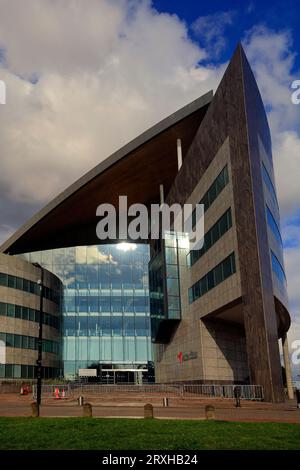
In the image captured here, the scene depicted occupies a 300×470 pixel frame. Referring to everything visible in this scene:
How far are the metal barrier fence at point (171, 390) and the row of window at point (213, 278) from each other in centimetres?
835

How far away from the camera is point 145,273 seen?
75750mm

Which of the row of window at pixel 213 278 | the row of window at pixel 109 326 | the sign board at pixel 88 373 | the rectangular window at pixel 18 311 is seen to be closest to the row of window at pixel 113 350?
the row of window at pixel 109 326

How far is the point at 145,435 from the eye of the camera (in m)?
14.8

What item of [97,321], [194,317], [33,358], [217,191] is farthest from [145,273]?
[217,191]

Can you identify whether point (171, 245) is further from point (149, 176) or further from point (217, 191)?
point (149, 176)

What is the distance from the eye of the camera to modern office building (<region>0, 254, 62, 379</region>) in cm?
6194

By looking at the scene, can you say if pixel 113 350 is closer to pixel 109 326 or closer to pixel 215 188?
pixel 109 326

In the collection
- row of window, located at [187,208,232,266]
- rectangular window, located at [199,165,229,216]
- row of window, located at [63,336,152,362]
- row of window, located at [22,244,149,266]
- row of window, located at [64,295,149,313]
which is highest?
row of window, located at [22,244,149,266]

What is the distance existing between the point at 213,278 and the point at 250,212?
9.49m

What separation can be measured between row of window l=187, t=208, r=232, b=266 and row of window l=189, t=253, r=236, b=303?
7.62 feet

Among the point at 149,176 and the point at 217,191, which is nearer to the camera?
the point at 217,191

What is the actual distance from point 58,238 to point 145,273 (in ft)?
51.6

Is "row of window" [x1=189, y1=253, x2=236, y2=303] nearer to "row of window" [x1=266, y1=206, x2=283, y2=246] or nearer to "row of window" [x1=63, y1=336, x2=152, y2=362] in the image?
"row of window" [x1=266, y1=206, x2=283, y2=246]

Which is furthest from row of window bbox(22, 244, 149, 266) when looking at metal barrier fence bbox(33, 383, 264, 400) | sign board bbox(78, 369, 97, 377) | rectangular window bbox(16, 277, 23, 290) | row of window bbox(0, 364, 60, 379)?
metal barrier fence bbox(33, 383, 264, 400)
